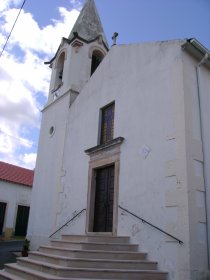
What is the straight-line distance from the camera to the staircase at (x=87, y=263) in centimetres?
633

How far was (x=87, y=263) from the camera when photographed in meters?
6.59

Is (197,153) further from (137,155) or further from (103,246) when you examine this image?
(103,246)

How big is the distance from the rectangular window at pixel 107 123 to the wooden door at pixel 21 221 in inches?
556

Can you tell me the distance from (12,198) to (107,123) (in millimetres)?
13929

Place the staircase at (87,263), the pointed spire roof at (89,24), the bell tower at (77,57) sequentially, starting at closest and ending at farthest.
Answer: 1. the staircase at (87,263)
2. the bell tower at (77,57)
3. the pointed spire roof at (89,24)

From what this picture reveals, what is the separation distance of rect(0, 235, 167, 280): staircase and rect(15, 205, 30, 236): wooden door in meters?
14.5

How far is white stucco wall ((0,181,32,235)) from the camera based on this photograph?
69.7 ft

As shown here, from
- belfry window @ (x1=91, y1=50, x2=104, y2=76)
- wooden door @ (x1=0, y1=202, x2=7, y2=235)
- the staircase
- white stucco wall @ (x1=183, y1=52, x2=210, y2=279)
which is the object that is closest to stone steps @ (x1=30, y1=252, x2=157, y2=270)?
the staircase

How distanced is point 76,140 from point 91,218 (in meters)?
3.15

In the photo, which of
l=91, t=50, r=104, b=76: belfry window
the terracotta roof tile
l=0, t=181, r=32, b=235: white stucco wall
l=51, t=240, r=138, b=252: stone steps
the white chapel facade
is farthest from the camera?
the terracotta roof tile

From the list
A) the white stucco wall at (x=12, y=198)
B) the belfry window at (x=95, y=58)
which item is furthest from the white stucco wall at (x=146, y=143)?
the white stucco wall at (x=12, y=198)

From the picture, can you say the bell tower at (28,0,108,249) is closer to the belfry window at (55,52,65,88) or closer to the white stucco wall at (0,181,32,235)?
the belfry window at (55,52,65,88)

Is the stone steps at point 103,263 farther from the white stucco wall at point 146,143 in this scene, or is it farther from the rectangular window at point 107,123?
the rectangular window at point 107,123

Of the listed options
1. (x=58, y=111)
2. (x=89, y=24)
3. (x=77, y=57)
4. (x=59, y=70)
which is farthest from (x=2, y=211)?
(x=89, y=24)
